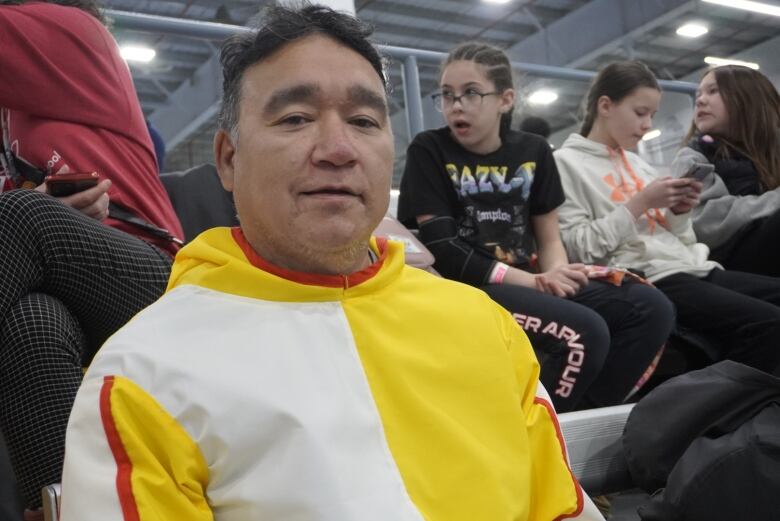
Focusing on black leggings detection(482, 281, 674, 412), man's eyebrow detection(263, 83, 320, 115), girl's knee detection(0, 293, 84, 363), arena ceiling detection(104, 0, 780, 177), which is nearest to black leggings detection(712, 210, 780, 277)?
black leggings detection(482, 281, 674, 412)

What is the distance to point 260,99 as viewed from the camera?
1008 millimetres

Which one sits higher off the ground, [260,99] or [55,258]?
[260,99]

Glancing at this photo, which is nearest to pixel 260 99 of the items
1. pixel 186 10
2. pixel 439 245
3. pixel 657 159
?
pixel 439 245

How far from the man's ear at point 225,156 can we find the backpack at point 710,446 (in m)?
0.88

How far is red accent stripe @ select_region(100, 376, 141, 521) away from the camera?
0.71 m

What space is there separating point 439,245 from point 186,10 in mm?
6763

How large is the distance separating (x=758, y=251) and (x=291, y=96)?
6.18 ft

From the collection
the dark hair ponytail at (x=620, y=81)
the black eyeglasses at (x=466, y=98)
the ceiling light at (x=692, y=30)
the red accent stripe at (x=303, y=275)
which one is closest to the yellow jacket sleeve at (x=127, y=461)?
the red accent stripe at (x=303, y=275)

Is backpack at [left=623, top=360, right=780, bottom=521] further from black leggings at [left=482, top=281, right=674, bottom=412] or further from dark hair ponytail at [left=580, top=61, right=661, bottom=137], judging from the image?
dark hair ponytail at [left=580, top=61, right=661, bottom=137]

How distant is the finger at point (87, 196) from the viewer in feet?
4.14

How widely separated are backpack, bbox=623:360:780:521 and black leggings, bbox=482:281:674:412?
187 millimetres

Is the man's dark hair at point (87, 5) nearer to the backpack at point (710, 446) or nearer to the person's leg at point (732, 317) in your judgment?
the backpack at point (710, 446)

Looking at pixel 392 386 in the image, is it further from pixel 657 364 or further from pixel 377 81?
pixel 657 364

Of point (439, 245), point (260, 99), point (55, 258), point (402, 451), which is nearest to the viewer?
point (402, 451)
